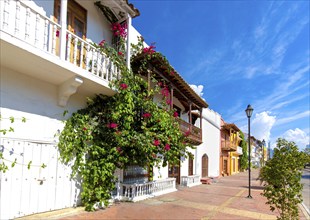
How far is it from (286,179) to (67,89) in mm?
6003

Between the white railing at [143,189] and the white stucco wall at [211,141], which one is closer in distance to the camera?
the white railing at [143,189]

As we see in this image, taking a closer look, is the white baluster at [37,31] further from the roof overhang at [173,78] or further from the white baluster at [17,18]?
the roof overhang at [173,78]

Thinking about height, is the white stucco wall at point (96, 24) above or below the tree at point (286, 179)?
above

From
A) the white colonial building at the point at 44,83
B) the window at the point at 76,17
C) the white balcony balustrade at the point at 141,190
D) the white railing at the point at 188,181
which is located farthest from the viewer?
the white railing at the point at 188,181

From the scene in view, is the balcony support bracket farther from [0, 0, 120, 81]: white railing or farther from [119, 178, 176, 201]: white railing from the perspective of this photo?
[119, 178, 176, 201]: white railing

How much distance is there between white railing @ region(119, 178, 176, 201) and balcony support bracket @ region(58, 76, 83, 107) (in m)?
3.92

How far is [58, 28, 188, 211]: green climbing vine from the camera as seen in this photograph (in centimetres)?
697

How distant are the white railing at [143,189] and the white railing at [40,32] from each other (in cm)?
428

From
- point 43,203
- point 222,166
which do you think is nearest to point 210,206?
point 43,203

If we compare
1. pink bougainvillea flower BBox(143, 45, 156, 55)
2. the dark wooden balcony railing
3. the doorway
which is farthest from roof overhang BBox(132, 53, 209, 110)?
the doorway

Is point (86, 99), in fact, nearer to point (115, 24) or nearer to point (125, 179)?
point (115, 24)

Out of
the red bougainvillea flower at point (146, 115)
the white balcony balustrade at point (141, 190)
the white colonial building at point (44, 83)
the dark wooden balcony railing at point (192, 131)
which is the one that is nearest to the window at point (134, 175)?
the white balcony balustrade at point (141, 190)

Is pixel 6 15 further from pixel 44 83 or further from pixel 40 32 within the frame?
pixel 44 83

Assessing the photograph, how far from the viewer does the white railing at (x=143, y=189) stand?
871cm
